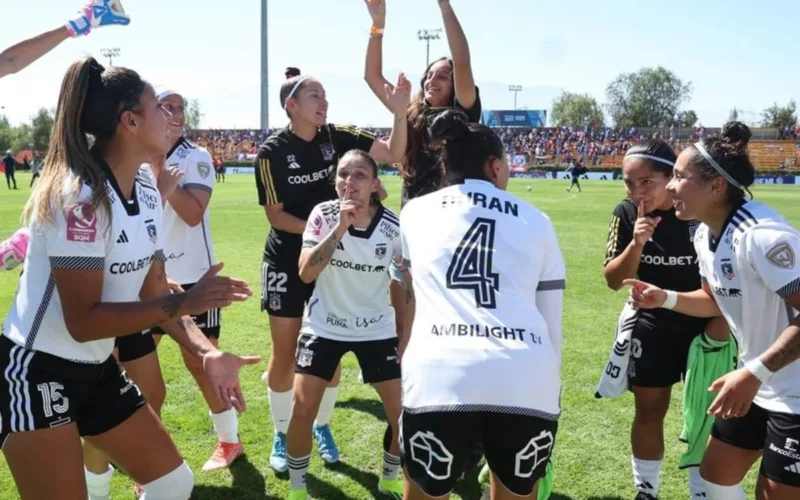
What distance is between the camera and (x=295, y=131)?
4910mm

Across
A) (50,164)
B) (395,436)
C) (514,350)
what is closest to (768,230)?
(514,350)

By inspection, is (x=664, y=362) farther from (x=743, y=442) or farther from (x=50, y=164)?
(x=50, y=164)

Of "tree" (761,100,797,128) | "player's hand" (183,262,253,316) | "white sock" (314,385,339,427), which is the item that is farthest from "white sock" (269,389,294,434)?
"tree" (761,100,797,128)

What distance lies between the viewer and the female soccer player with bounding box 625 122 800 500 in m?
2.89

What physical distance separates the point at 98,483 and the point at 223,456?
99cm

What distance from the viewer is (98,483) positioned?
3926 millimetres

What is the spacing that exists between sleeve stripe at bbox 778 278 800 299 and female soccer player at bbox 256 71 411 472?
104 inches

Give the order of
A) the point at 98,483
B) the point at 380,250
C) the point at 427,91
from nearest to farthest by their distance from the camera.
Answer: the point at 98,483
the point at 380,250
the point at 427,91

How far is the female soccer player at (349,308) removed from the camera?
13.3 ft

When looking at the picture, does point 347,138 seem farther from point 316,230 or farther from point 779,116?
point 779,116

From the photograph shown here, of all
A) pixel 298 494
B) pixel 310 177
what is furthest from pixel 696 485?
pixel 310 177

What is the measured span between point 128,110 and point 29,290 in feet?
2.70

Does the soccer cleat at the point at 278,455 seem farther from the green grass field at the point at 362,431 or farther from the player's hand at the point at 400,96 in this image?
the player's hand at the point at 400,96

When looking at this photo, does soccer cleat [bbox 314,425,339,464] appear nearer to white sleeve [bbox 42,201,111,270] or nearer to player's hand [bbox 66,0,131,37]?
white sleeve [bbox 42,201,111,270]
